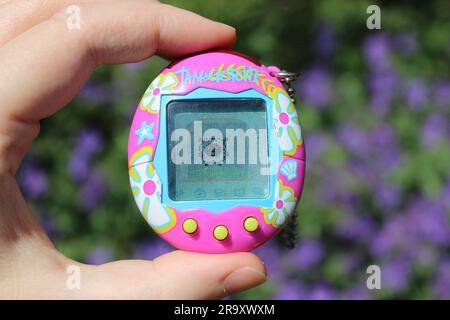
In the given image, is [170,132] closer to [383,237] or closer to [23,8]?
[23,8]

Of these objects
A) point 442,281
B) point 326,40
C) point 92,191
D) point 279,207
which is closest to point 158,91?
point 279,207

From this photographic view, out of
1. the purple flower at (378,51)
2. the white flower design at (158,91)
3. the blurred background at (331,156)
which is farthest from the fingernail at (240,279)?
the purple flower at (378,51)

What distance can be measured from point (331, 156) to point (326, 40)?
0.53 m

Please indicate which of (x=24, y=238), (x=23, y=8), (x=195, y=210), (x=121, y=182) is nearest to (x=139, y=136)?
(x=195, y=210)

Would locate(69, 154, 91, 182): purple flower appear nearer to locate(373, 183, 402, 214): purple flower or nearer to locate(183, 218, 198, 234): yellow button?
locate(183, 218, 198, 234): yellow button

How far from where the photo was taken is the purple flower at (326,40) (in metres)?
2.81

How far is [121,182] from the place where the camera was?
105 inches

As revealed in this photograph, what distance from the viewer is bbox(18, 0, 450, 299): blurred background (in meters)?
2.62

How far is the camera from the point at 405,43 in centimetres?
278

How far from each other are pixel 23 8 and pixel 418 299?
183 cm

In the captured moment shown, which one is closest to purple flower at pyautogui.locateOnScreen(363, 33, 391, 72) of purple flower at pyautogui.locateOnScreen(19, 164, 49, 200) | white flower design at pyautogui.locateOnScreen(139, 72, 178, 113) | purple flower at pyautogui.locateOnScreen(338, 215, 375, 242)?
purple flower at pyautogui.locateOnScreen(338, 215, 375, 242)

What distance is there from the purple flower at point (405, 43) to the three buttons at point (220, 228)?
1.41 m

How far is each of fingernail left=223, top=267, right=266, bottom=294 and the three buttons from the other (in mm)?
119

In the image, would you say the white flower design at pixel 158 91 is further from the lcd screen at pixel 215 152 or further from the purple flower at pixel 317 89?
the purple flower at pixel 317 89
